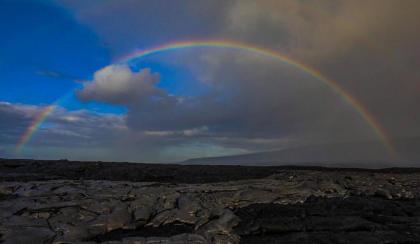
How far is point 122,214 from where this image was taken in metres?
18.1

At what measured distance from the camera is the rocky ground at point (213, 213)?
15469mm

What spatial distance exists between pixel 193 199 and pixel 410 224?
9434 mm

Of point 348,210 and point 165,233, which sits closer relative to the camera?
point 165,233

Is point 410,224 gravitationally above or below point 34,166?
below

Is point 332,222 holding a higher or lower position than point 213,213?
lower

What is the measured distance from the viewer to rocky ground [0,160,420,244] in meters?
15.5

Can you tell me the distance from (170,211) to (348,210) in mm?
8136

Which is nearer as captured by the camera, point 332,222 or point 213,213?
point 332,222

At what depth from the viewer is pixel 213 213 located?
60.2 ft

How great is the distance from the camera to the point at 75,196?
2081cm

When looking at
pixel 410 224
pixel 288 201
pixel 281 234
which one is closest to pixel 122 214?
pixel 281 234

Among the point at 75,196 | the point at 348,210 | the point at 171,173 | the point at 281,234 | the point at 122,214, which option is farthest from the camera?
the point at 171,173

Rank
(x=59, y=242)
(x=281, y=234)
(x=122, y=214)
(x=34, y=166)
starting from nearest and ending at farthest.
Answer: (x=59, y=242) → (x=281, y=234) → (x=122, y=214) → (x=34, y=166)

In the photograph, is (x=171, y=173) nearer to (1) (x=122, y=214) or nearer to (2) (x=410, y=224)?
(1) (x=122, y=214)
